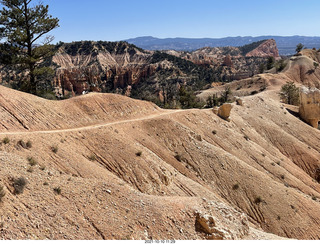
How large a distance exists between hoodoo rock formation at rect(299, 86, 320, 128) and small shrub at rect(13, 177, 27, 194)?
44831mm

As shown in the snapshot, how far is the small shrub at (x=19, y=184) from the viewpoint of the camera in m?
11.1

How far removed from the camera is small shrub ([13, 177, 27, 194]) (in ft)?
36.6

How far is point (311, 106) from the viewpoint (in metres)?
44.3

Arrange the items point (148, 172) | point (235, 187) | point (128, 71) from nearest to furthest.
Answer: point (148, 172) → point (235, 187) → point (128, 71)

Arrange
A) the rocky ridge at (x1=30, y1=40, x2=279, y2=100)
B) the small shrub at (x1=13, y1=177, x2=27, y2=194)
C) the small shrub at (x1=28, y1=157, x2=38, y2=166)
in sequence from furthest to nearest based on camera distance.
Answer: the rocky ridge at (x1=30, y1=40, x2=279, y2=100), the small shrub at (x1=28, y1=157, x2=38, y2=166), the small shrub at (x1=13, y1=177, x2=27, y2=194)

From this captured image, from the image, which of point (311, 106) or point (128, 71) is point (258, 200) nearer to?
point (311, 106)

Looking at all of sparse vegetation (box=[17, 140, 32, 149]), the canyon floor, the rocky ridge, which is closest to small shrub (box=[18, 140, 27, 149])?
sparse vegetation (box=[17, 140, 32, 149])

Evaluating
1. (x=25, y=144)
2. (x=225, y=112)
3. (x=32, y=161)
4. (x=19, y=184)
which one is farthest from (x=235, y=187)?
(x=19, y=184)

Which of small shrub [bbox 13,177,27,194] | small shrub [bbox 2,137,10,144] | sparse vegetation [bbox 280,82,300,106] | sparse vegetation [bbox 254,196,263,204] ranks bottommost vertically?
sparse vegetation [bbox 254,196,263,204]

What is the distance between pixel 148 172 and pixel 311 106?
3687 centimetres

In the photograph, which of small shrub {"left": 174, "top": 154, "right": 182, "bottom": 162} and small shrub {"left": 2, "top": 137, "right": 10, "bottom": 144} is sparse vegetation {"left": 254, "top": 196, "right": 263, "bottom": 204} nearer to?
small shrub {"left": 174, "top": 154, "right": 182, "bottom": 162}

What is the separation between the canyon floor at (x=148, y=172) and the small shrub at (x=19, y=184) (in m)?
0.16

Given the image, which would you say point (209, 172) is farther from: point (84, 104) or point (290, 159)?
point (290, 159)

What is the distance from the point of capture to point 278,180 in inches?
1063
